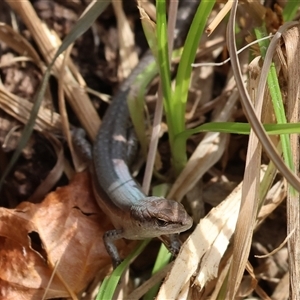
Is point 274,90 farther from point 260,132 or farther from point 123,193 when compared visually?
point 123,193

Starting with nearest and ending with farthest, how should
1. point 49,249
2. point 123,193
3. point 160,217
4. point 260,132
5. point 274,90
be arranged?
point 260,132
point 274,90
point 160,217
point 49,249
point 123,193

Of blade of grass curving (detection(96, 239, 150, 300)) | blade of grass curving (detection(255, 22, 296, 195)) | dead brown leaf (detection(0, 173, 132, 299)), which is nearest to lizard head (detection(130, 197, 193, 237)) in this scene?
blade of grass curving (detection(96, 239, 150, 300))

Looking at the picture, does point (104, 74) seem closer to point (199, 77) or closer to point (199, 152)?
point (199, 77)

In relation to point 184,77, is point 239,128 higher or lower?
lower

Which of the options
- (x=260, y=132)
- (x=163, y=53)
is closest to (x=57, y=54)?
(x=163, y=53)

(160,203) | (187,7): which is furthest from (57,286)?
(187,7)

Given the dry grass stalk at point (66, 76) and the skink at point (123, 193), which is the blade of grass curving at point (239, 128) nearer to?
the skink at point (123, 193)
